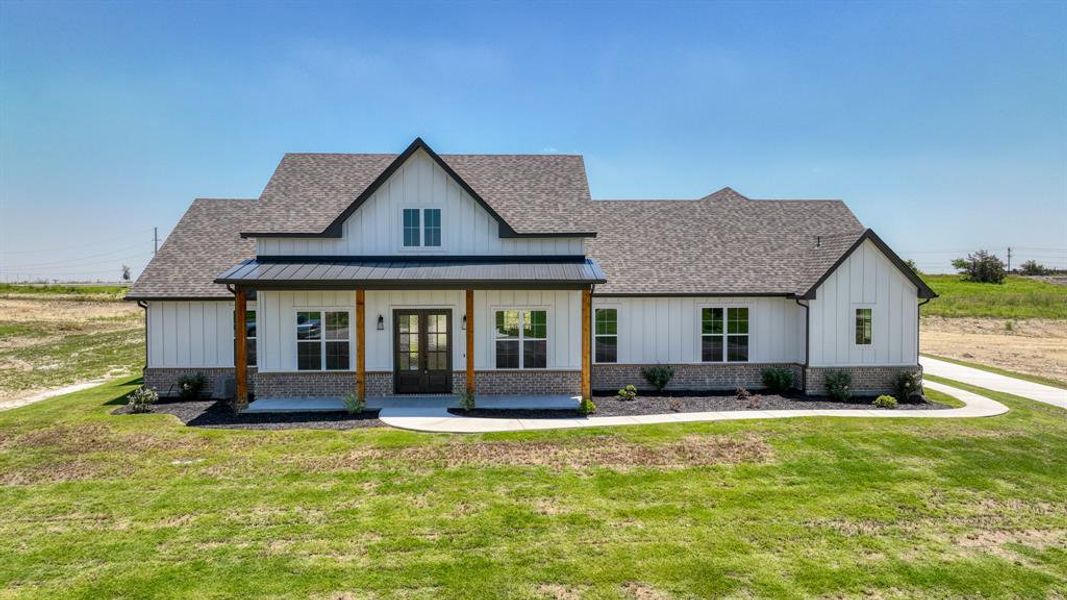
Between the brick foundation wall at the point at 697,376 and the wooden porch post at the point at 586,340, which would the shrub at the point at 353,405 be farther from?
the brick foundation wall at the point at 697,376

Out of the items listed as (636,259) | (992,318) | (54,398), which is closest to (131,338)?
(54,398)

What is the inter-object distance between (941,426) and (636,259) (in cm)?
985

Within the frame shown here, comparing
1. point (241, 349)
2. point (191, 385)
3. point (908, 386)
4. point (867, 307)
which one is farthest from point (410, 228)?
point (908, 386)

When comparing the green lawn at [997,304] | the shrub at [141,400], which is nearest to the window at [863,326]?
the shrub at [141,400]

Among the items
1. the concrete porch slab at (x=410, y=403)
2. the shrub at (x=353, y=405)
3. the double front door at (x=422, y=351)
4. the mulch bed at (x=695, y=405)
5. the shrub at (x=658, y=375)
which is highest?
the double front door at (x=422, y=351)

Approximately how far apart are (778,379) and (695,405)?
3729mm

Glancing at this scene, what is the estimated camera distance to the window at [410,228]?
1666 centimetres

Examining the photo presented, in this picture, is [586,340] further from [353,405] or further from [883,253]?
[883,253]

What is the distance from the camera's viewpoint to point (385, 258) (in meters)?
16.5

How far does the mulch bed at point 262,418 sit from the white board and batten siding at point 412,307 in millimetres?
1869

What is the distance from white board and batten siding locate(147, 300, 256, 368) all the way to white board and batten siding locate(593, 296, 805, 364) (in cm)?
1202

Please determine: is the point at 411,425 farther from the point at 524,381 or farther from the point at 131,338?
the point at 131,338

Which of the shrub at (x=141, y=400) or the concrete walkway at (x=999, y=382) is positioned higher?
the shrub at (x=141, y=400)

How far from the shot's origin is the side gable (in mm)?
16734
